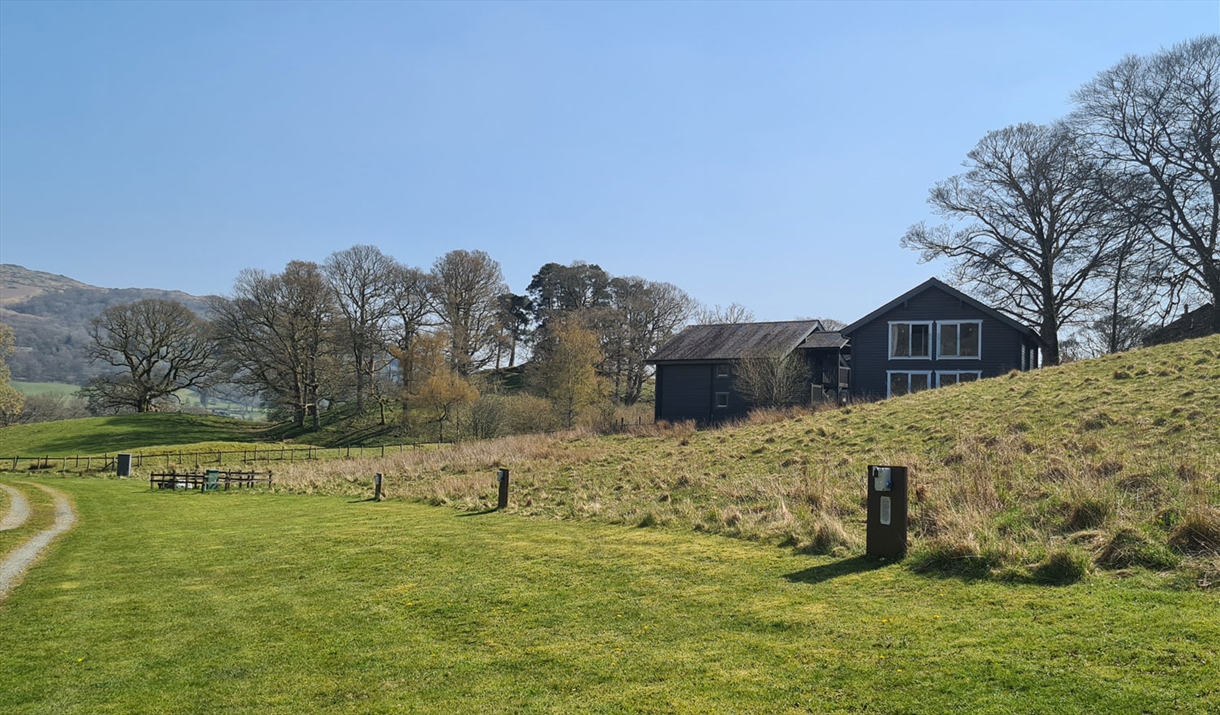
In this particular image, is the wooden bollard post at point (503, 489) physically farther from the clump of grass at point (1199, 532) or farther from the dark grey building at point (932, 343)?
the dark grey building at point (932, 343)

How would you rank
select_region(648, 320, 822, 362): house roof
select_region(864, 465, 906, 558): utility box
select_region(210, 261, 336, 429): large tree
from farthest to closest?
select_region(210, 261, 336, 429): large tree → select_region(648, 320, 822, 362): house roof → select_region(864, 465, 906, 558): utility box

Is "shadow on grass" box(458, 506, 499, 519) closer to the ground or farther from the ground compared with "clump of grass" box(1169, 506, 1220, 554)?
closer to the ground

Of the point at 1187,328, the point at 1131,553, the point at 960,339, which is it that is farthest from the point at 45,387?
the point at 1131,553

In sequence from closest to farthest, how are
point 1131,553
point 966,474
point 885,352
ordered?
point 1131,553, point 966,474, point 885,352

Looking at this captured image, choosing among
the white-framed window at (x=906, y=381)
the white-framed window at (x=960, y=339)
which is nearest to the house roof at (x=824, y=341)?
the white-framed window at (x=906, y=381)

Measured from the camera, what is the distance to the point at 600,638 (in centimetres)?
802

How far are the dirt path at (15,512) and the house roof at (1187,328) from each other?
44658mm

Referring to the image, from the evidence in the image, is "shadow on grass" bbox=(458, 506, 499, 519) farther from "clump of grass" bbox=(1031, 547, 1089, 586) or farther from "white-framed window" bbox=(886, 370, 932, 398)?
"white-framed window" bbox=(886, 370, 932, 398)

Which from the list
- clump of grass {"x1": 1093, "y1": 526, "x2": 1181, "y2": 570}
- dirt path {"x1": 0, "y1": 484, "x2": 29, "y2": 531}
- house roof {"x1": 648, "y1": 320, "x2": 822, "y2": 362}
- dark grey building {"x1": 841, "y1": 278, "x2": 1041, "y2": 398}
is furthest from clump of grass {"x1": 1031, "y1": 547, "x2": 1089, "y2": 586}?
house roof {"x1": 648, "y1": 320, "x2": 822, "y2": 362}

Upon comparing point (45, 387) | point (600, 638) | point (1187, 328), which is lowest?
point (600, 638)

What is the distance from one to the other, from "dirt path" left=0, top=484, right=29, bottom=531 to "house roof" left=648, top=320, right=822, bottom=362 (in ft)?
101

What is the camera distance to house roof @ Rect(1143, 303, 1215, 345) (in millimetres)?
38500

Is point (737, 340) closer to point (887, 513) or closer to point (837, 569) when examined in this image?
point (887, 513)

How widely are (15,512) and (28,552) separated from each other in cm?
1010
